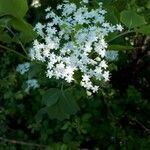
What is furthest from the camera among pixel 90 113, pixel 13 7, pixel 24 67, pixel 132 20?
pixel 90 113

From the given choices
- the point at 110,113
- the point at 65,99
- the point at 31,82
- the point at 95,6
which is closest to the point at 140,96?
the point at 110,113

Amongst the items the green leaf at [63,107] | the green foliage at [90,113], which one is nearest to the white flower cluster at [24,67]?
the green foliage at [90,113]

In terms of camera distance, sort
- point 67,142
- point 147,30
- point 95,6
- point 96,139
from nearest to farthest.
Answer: point 147,30, point 95,6, point 67,142, point 96,139

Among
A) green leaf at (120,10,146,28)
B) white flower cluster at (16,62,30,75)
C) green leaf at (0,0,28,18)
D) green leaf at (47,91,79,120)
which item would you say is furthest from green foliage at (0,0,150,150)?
green leaf at (0,0,28,18)

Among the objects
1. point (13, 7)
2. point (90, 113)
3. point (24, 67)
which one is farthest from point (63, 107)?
point (90, 113)

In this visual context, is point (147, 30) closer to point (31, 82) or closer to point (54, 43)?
point (54, 43)

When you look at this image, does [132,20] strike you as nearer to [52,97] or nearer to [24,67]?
[52,97]

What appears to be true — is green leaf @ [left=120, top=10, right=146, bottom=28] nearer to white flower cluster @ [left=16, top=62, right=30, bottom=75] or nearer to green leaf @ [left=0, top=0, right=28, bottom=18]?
green leaf @ [left=0, top=0, right=28, bottom=18]
